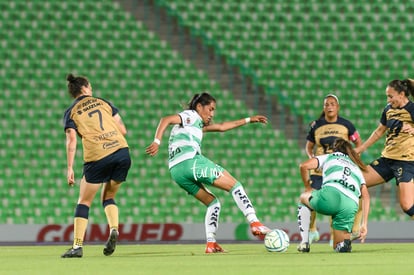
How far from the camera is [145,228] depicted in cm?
1538

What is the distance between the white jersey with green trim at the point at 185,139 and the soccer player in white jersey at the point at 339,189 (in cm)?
119

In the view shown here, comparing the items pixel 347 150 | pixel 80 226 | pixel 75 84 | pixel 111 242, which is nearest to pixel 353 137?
pixel 347 150

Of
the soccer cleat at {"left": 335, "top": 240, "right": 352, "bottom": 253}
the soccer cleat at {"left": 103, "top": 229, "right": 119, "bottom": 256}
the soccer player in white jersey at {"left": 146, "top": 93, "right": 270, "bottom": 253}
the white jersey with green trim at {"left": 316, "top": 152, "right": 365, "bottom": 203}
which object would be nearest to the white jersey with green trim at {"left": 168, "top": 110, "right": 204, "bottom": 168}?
the soccer player in white jersey at {"left": 146, "top": 93, "right": 270, "bottom": 253}

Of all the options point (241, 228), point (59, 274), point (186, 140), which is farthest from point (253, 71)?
point (59, 274)

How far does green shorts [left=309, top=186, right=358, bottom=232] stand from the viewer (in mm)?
9656

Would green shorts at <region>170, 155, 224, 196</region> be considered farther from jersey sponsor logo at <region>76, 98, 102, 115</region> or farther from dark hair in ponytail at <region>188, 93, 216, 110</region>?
jersey sponsor logo at <region>76, 98, 102, 115</region>

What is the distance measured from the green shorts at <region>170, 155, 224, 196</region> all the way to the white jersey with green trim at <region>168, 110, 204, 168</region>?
0.06 meters

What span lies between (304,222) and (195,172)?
126 centimetres

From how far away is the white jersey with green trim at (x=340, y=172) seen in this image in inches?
380

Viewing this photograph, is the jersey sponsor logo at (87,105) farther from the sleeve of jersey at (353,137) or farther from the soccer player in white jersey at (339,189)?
the sleeve of jersey at (353,137)

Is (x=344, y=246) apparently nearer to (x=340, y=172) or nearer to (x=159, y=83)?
(x=340, y=172)

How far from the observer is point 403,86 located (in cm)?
1041

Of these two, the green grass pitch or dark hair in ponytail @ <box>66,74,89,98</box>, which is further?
dark hair in ponytail @ <box>66,74,89,98</box>

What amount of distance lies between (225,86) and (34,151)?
3.53 m
